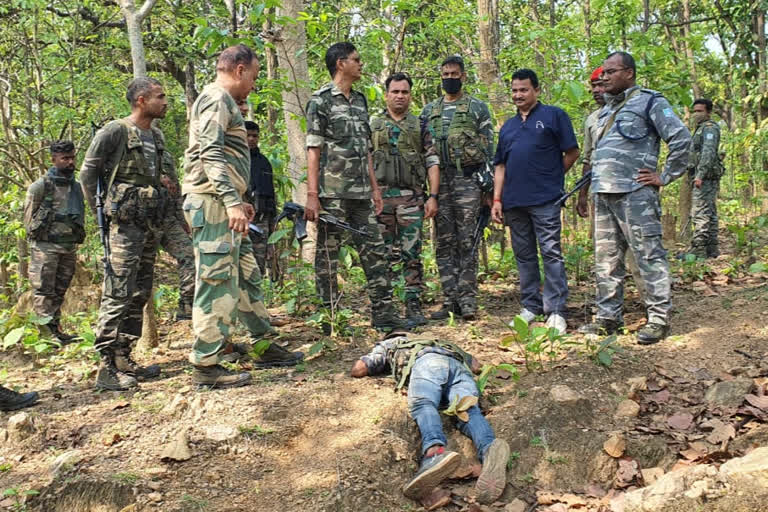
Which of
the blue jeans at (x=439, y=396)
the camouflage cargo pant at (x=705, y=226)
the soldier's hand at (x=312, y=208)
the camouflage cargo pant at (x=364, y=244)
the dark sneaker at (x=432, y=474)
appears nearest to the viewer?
the dark sneaker at (x=432, y=474)

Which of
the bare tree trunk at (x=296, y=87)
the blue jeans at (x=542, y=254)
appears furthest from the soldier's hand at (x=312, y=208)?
the blue jeans at (x=542, y=254)

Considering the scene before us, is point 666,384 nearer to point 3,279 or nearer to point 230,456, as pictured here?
point 230,456

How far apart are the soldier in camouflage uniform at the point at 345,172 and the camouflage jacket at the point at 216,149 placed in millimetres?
806

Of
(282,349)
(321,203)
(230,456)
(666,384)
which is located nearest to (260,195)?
(321,203)

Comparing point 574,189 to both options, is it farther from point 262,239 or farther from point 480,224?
point 262,239

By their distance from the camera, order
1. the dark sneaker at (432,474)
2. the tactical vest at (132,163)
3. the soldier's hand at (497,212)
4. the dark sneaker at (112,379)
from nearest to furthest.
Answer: the dark sneaker at (432,474)
the dark sneaker at (112,379)
the tactical vest at (132,163)
the soldier's hand at (497,212)

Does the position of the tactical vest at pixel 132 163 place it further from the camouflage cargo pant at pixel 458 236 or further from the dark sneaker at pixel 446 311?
the dark sneaker at pixel 446 311

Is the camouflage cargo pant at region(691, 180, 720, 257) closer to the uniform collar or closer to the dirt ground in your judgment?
the dirt ground

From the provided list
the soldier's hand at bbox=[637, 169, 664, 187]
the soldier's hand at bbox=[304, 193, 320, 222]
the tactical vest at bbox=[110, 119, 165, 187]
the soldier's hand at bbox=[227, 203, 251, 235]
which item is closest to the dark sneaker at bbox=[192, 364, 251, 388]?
the soldier's hand at bbox=[227, 203, 251, 235]

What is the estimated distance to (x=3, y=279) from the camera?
10008 mm

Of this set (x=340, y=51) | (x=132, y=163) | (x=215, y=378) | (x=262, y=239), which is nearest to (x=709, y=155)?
(x=340, y=51)

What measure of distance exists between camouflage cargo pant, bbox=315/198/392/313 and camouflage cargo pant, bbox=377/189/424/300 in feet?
1.14

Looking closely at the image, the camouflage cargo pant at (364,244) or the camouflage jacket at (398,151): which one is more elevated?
the camouflage jacket at (398,151)

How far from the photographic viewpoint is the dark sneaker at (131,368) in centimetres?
424
